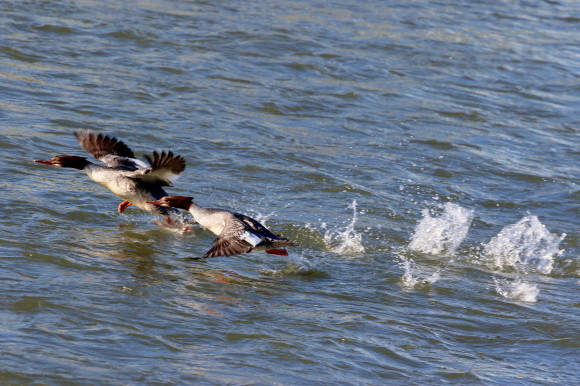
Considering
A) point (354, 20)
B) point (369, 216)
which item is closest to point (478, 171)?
point (369, 216)

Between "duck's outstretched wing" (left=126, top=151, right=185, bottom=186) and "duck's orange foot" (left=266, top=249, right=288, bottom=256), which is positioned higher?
"duck's outstretched wing" (left=126, top=151, right=185, bottom=186)

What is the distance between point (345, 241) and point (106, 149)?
244 cm

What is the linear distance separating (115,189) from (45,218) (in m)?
0.69

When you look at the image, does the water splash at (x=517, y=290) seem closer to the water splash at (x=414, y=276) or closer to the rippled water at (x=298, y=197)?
the rippled water at (x=298, y=197)

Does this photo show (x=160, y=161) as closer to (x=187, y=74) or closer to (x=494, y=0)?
(x=187, y=74)

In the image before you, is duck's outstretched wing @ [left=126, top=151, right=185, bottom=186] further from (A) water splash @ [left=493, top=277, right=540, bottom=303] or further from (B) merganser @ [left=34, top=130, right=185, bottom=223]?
(A) water splash @ [left=493, top=277, right=540, bottom=303]

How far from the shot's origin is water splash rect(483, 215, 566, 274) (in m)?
8.23

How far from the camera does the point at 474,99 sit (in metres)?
13.6

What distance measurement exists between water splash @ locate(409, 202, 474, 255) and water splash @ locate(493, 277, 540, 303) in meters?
0.72

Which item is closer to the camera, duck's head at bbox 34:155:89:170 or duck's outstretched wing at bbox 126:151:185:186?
duck's outstretched wing at bbox 126:151:185:186

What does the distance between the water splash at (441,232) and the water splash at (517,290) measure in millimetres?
725

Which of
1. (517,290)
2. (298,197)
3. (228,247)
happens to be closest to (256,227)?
(228,247)

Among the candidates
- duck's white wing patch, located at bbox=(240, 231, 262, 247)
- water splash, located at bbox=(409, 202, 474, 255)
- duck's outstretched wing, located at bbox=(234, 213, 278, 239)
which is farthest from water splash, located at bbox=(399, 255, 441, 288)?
duck's white wing patch, located at bbox=(240, 231, 262, 247)

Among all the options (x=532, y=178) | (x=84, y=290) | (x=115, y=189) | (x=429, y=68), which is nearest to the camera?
(x=84, y=290)
